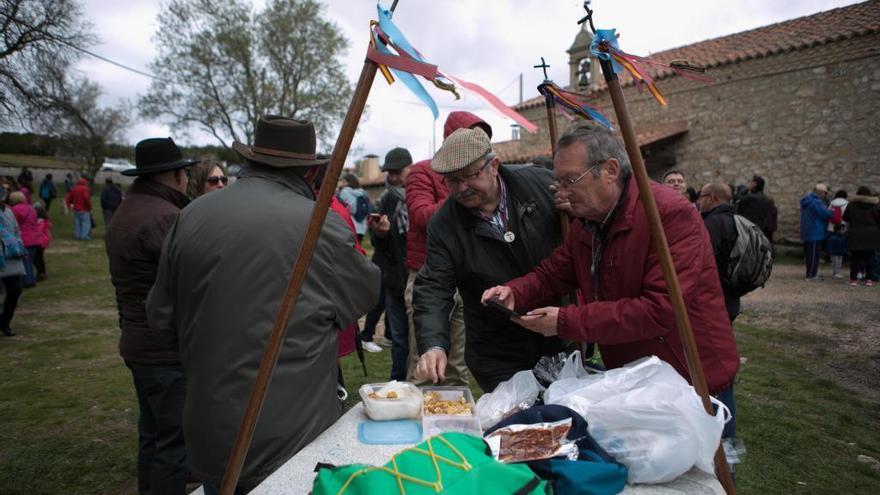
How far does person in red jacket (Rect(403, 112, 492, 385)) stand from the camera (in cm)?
353

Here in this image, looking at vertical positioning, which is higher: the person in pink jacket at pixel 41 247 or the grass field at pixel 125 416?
the person in pink jacket at pixel 41 247

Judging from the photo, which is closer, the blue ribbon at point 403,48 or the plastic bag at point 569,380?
the blue ribbon at point 403,48

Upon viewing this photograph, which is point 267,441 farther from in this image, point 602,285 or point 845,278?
point 845,278

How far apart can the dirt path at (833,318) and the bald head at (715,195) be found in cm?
247

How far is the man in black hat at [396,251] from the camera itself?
473 centimetres

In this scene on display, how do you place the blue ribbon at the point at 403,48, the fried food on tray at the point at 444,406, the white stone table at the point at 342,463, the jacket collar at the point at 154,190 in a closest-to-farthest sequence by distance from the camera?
1. the blue ribbon at the point at 403,48
2. the white stone table at the point at 342,463
3. the fried food on tray at the point at 444,406
4. the jacket collar at the point at 154,190

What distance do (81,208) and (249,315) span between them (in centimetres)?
1780

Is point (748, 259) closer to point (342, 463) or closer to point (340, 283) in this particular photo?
point (340, 283)

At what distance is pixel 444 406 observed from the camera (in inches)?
73.9

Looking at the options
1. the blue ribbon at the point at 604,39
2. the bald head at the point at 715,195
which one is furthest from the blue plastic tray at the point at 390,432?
the bald head at the point at 715,195

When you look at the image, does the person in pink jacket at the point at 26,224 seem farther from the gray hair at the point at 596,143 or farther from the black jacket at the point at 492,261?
the gray hair at the point at 596,143

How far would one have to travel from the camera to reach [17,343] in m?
6.62

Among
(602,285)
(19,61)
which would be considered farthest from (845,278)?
(19,61)

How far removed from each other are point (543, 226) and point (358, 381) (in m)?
3.03
